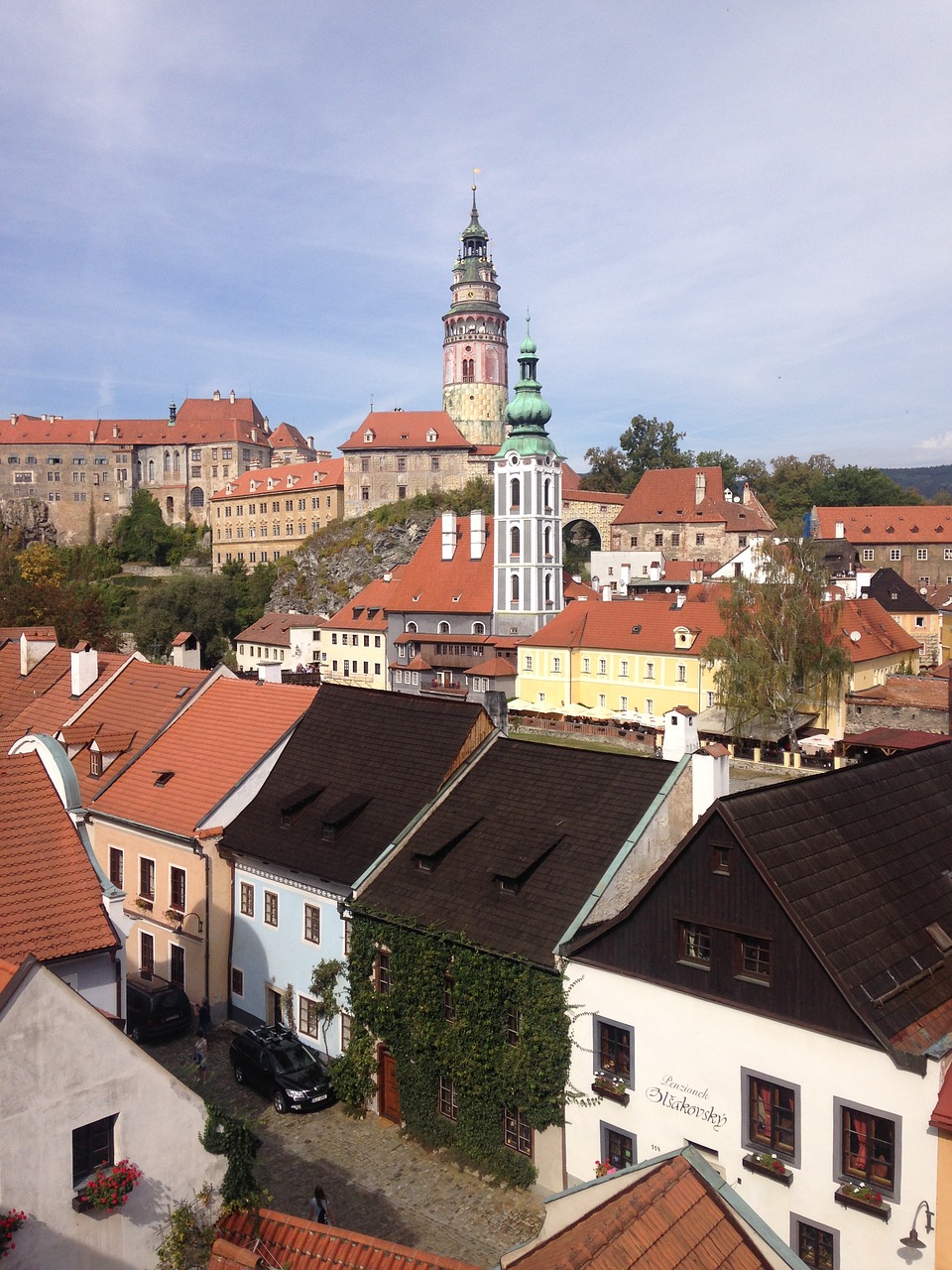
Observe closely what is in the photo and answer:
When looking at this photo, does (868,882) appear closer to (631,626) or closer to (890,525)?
(631,626)

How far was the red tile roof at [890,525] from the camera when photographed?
268 ft

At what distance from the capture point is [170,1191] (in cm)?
967

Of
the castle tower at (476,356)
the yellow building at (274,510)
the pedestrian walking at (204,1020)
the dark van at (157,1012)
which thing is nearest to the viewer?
the dark van at (157,1012)

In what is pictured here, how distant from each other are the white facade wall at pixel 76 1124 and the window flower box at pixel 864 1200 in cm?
746

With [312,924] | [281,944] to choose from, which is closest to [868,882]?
[312,924]

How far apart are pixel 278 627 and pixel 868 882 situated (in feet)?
233

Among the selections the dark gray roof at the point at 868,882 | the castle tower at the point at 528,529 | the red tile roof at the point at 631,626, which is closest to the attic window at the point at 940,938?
the dark gray roof at the point at 868,882

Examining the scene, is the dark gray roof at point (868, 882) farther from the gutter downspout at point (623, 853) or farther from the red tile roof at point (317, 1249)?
the red tile roof at point (317, 1249)

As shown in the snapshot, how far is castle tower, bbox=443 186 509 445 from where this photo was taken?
114750 mm

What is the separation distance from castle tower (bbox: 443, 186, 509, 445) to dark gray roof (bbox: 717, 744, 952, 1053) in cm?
10066

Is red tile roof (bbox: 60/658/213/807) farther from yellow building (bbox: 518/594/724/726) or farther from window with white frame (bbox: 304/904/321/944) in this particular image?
yellow building (bbox: 518/594/724/726)

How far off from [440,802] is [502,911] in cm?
356

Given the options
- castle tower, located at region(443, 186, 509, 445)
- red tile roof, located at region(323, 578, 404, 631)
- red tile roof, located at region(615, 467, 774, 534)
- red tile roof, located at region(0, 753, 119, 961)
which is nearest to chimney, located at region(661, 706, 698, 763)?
red tile roof, located at region(0, 753, 119, 961)

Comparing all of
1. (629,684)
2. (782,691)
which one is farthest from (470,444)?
(782,691)
